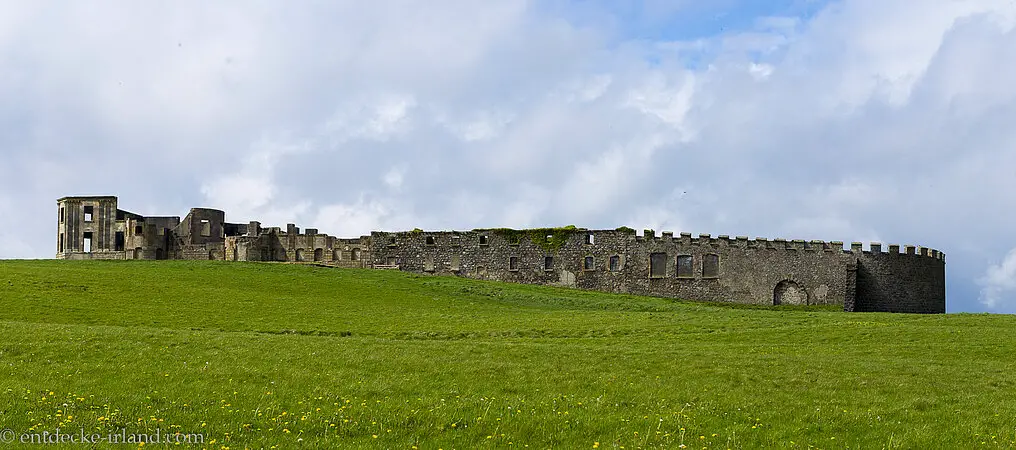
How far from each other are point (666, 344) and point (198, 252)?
62.8m

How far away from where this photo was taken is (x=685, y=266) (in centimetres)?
7075

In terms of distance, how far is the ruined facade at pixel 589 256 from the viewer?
2645 inches

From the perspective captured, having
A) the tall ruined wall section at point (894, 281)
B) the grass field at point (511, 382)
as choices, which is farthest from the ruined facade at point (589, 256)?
the grass field at point (511, 382)

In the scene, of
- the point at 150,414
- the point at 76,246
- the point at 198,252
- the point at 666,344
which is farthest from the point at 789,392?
the point at 76,246

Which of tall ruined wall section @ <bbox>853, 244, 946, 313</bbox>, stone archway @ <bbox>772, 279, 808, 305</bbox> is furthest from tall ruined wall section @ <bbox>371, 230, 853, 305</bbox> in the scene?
tall ruined wall section @ <bbox>853, 244, 946, 313</bbox>

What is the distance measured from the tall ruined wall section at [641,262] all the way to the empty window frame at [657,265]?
7 cm

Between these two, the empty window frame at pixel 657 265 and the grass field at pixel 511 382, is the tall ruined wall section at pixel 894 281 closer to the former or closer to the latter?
the empty window frame at pixel 657 265

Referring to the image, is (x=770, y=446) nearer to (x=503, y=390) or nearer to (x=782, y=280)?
(x=503, y=390)

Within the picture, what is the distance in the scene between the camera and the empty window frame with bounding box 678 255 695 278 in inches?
2773

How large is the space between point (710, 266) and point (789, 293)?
230 inches

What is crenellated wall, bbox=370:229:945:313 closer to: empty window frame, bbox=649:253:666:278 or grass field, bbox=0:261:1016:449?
empty window frame, bbox=649:253:666:278

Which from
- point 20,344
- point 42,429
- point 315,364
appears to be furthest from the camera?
point 20,344

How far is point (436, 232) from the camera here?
77.5 m

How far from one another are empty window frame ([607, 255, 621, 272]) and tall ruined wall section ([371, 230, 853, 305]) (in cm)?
8
